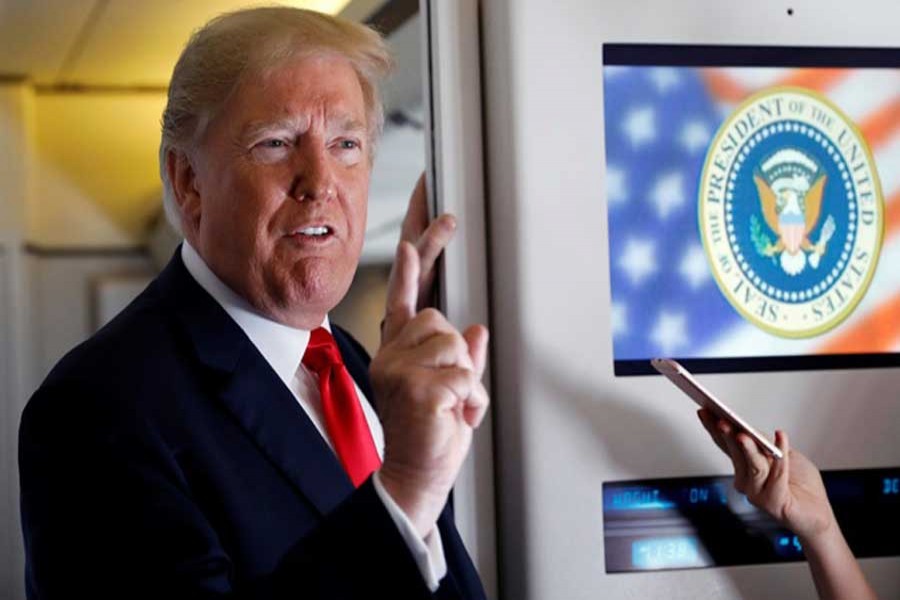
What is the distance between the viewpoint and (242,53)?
158 cm

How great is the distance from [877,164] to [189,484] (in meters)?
1.11

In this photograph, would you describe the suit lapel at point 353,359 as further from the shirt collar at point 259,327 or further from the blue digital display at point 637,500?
Result: the blue digital display at point 637,500

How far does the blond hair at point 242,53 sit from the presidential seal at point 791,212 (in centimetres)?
52

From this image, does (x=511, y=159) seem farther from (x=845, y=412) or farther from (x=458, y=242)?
(x=845, y=412)

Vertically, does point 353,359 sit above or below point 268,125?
below

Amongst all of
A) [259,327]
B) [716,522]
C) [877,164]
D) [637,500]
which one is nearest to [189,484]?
[259,327]

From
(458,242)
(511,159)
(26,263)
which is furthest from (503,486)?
(26,263)

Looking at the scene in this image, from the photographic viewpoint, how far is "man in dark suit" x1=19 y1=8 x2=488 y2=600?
4.28 ft

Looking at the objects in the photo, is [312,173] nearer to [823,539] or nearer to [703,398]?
[703,398]

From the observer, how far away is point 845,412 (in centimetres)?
182

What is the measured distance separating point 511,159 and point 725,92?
Result: 1.14ft

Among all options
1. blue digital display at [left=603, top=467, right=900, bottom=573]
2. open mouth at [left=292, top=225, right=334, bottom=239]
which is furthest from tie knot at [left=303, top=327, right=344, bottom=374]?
blue digital display at [left=603, top=467, right=900, bottom=573]

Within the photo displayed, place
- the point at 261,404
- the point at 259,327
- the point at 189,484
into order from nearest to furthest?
the point at 189,484 < the point at 261,404 < the point at 259,327

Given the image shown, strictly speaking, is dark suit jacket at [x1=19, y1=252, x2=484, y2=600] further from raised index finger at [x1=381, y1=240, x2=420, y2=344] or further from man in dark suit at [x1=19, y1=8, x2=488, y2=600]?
raised index finger at [x1=381, y1=240, x2=420, y2=344]
